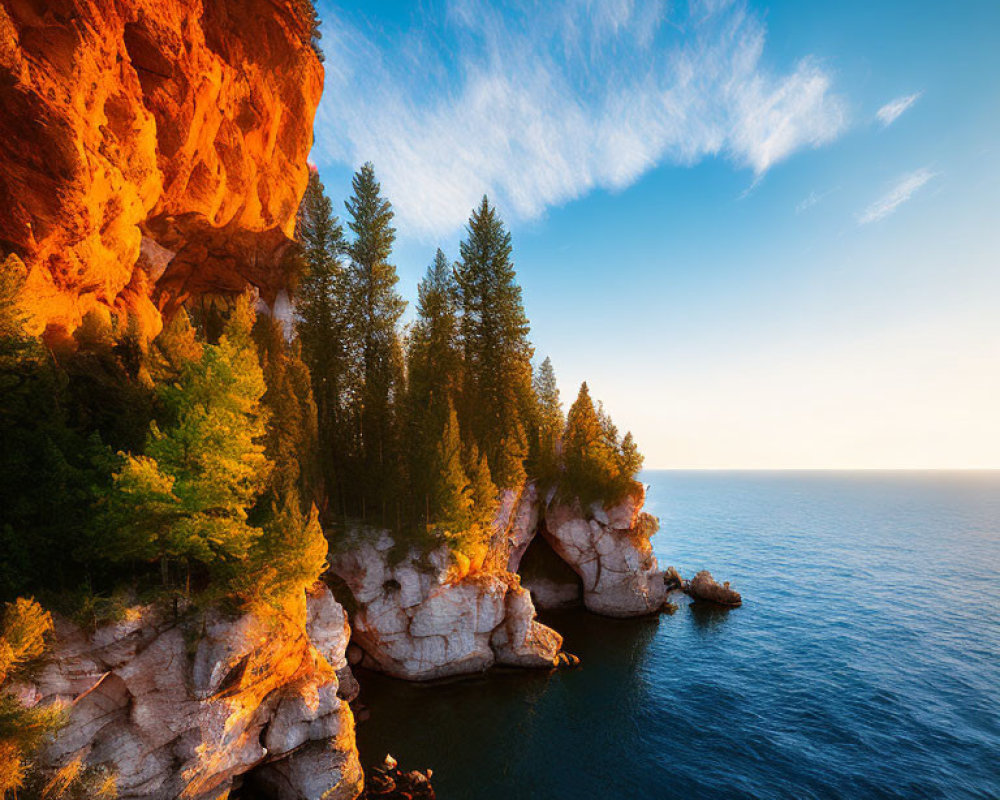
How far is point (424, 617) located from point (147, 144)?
30.1 meters

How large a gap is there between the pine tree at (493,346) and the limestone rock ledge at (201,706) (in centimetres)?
2123

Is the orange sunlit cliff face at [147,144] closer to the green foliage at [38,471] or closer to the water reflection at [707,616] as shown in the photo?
the green foliage at [38,471]

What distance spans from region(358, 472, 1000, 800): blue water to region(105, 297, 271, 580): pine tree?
1467 centimetres

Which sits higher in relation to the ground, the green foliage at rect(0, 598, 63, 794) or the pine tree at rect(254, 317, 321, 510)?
the pine tree at rect(254, 317, 321, 510)

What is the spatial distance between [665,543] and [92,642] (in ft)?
264

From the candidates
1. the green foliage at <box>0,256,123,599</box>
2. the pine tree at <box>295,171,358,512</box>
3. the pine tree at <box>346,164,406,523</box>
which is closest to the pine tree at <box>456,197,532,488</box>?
the pine tree at <box>346,164,406,523</box>

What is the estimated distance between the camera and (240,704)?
14.9m

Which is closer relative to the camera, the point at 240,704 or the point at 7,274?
the point at 7,274

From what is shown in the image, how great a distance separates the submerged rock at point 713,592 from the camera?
4188 centimetres

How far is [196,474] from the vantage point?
14195 millimetres

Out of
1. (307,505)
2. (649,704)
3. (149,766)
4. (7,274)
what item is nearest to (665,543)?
(649,704)

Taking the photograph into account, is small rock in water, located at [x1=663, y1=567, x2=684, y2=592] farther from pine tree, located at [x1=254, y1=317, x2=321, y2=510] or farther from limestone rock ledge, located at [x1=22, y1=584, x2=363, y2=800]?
pine tree, located at [x1=254, y1=317, x2=321, y2=510]

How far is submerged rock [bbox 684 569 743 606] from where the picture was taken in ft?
137

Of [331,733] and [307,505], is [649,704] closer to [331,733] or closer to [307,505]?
[331,733]
